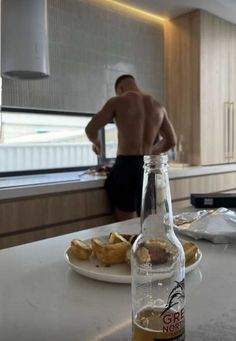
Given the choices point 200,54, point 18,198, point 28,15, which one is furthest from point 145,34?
point 18,198

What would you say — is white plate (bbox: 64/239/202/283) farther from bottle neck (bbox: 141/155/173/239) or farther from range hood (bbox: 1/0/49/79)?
range hood (bbox: 1/0/49/79)

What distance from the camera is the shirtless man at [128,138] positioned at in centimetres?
231

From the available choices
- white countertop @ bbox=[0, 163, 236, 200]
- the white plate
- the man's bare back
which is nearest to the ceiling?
the man's bare back

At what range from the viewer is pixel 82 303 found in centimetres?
56

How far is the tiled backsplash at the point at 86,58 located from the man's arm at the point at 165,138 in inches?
24.4

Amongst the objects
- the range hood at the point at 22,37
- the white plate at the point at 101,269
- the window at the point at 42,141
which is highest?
the range hood at the point at 22,37

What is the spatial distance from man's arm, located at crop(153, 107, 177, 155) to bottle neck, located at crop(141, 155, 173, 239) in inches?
84.0

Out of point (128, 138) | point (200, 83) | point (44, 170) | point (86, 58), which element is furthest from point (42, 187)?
point (200, 83)

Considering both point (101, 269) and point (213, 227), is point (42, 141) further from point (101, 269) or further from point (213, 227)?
point (101, 269)

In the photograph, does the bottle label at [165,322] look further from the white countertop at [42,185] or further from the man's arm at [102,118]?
the man's arm at [102,118]

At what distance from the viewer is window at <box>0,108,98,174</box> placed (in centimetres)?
264

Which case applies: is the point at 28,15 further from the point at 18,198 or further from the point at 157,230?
the point at 157,230

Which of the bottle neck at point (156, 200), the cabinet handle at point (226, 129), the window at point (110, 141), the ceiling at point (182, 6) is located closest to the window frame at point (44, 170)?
the window at point (110, 141)

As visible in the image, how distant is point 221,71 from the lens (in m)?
3.54
